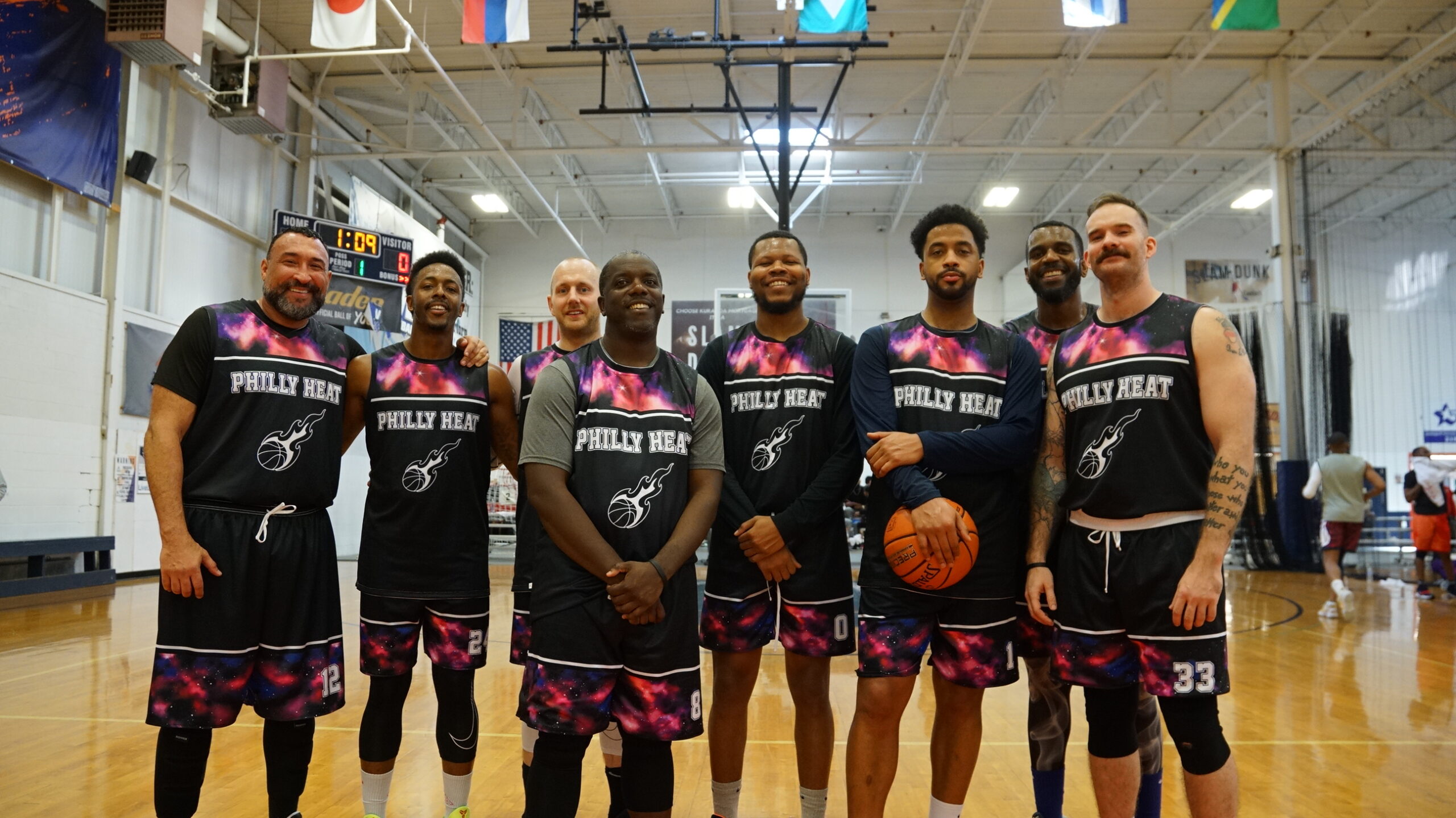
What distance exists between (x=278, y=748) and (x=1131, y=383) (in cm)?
248

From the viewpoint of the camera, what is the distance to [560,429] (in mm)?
2102

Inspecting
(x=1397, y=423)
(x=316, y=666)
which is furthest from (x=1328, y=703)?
(x=1397, y=423)

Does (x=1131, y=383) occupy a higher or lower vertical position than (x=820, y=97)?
lower

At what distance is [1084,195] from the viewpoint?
16.8 metres

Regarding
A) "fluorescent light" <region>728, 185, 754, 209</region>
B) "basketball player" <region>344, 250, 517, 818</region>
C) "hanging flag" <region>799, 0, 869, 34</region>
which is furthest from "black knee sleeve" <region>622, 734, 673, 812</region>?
"fluorescent light" <region>728, 185, 754, 209</region>

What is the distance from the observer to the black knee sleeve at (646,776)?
2.04 m

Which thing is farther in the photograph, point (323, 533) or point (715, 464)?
point (323, 533)

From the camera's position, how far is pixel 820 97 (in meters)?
13.1

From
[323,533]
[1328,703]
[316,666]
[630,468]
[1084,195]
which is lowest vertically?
[1328,703]

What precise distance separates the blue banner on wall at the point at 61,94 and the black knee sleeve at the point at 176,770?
7.75m

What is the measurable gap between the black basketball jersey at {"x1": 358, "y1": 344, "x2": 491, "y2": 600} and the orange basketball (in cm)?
120

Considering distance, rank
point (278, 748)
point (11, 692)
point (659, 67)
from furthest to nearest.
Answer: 1. point (659, 67)
2. point (11, 692)
3. point (278, 748)

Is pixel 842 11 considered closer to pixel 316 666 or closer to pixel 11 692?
pixel 316 666

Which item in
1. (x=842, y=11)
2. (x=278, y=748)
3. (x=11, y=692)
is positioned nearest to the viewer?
(x=278, y=748)
